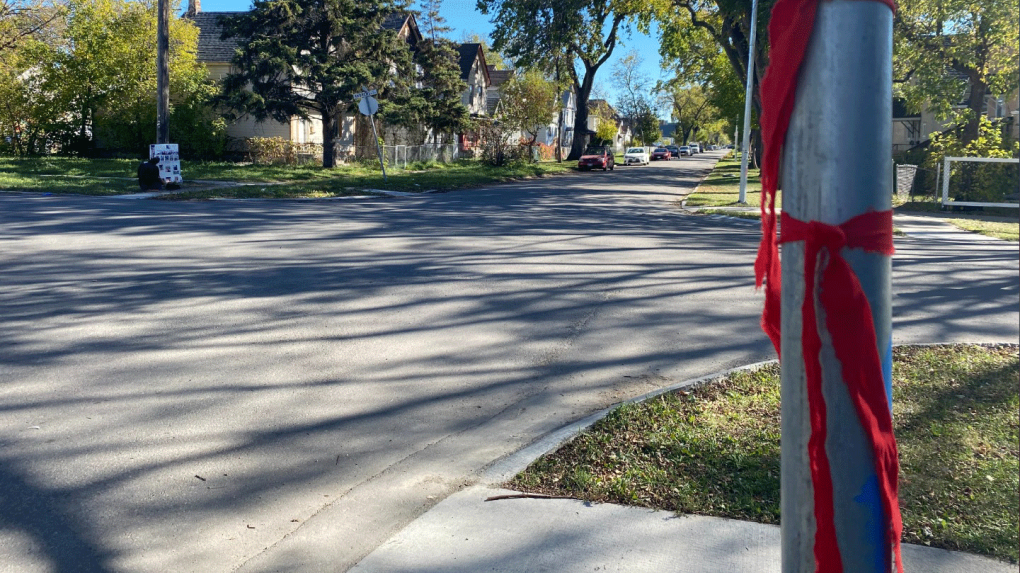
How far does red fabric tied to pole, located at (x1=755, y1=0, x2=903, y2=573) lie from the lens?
1.72 m

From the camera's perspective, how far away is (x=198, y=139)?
37.7m

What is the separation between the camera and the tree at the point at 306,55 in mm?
31688

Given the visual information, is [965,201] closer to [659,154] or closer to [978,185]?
[978,185]

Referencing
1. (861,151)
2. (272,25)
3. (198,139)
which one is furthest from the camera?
(198,139)

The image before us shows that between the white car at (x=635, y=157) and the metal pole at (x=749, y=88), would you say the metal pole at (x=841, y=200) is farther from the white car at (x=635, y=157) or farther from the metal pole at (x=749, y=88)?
the white car at (x=635, y=157)

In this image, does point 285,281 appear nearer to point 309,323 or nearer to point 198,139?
point 309,323

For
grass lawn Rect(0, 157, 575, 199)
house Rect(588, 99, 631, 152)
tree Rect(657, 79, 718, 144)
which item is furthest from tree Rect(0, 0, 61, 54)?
tree Rect(657, 79, 718, 144)

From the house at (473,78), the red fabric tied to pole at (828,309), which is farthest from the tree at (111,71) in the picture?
the red fabric tied to pole at (828,309)

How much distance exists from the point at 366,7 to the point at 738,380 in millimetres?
30541

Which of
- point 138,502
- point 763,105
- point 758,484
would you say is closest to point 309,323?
point 138,502

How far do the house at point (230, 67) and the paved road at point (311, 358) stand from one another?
89.9 feet

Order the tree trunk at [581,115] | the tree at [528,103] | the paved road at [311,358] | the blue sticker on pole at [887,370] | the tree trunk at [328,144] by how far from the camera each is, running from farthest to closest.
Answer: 1. the tree at [528,103]
2. the tree trunk at [581,115]
3. the tree trunk at [328,144]
4. the paved road at [311,358]
5. the blue sticker on pole at [887,370]

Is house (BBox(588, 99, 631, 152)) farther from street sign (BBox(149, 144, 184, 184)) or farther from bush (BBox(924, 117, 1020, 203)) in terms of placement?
street sign (BBox(149, 144, 184, 184))

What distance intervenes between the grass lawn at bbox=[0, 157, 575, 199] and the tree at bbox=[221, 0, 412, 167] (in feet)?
8.46
